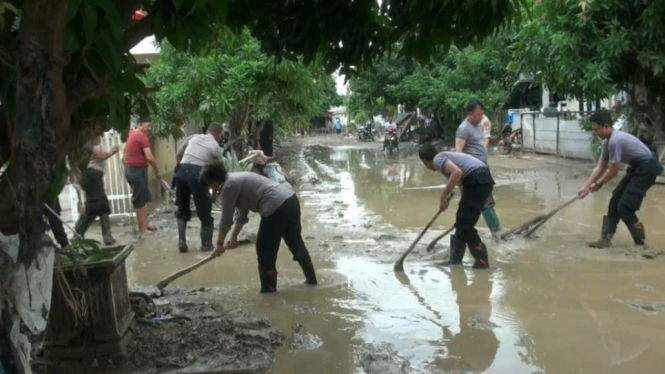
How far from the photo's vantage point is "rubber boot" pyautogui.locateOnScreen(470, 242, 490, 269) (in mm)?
6902

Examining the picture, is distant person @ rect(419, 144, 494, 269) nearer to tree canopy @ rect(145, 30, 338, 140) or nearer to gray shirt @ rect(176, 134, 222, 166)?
gray shirt @ rect(176, 134, 222, 166)

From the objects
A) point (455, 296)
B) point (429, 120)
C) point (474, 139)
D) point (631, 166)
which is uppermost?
point (474, 139)

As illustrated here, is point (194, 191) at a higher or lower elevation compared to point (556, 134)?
higher

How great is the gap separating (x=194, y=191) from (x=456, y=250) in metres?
3.17

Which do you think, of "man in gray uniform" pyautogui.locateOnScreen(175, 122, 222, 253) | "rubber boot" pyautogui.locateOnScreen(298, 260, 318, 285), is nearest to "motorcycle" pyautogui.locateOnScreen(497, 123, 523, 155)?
"man in gray uniform" pyautogui.locateOnScreen(175, 122, 222, 253)

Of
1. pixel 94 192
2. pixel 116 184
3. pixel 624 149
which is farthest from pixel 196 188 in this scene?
pixel 624 149

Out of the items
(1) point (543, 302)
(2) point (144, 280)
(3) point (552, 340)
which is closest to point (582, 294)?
(1) point (543, 302)

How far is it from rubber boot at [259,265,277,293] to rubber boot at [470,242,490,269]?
1.97 m

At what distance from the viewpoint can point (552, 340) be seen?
4.77 metres

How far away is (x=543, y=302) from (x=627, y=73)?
9.87 metres

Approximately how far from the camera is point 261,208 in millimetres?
6094

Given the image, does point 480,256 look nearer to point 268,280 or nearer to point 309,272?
point 309,272

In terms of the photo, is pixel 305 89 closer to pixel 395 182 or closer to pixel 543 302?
pixel 395 182

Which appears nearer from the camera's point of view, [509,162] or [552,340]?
[552,340]
